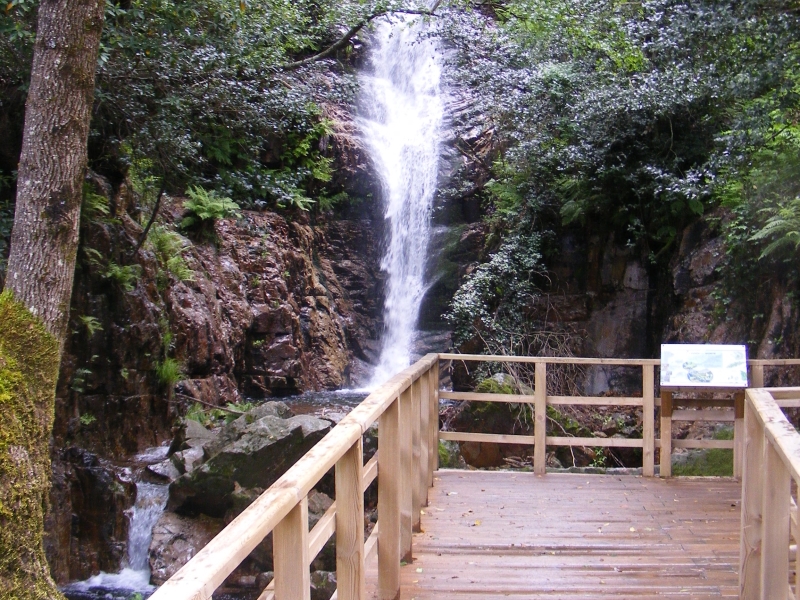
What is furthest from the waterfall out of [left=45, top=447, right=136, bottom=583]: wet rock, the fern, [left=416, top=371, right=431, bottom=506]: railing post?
[left=416, top=371, right=431, bottom=506]: railing post

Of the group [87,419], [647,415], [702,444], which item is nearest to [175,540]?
[87,419]

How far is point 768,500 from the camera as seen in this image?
278 cm

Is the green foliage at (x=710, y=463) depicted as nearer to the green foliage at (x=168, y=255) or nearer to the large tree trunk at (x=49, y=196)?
the large tree trunk at (x=49, y=196)

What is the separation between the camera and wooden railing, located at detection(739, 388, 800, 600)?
2.51m

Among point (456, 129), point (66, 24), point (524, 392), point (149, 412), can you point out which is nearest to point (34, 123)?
point (66, 24)

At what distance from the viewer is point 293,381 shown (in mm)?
13500

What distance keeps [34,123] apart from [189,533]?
4.18m

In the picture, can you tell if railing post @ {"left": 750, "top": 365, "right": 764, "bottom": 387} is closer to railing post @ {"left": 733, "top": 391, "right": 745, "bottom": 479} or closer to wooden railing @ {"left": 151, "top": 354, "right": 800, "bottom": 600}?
railing post @ {"left": 733, "top": 391, "right": 745, "bottom": 479}

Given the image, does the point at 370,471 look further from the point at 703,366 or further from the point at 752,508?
the point at 703,366

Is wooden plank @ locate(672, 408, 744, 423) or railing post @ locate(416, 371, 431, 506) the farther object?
wooden plank @ locate(672, 408, 744, 423)

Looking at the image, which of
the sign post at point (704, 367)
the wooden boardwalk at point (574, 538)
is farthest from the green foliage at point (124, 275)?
the sign post at point (704, 367)

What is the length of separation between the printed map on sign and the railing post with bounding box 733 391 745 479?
372 millimetres

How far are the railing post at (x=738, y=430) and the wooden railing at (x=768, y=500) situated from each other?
2.87 metres

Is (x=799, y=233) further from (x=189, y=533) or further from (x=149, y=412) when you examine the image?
(x=149, y=412)
